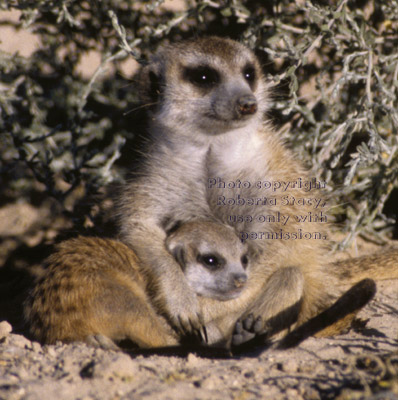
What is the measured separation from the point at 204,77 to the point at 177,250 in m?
0.88

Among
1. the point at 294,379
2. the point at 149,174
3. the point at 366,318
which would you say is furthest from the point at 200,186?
the point at 294,379

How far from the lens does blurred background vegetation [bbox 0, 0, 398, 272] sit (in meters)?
3.11

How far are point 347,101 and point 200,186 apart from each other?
143 cm

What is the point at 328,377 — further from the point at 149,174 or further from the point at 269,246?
the point at 149,174

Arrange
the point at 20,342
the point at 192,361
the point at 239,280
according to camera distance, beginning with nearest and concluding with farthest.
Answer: the point at 192,361
the point at 20,342
the point at 239,280

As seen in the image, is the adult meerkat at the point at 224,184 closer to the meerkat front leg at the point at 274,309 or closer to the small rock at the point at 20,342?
the meerkat front leg at the point at 274,309

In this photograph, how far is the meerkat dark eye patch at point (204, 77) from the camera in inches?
100

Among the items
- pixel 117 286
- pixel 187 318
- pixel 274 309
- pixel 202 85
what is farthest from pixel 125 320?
pixel 202 85

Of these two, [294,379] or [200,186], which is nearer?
[294,379]

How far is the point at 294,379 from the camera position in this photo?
1.57m

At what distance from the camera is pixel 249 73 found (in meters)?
2.73

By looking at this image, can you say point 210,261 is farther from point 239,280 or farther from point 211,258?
point 239,280

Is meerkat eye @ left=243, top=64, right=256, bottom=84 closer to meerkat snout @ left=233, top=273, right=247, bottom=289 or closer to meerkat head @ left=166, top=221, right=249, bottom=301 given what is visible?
meerkat head @ left=166, top=221, right=249, bottom=301

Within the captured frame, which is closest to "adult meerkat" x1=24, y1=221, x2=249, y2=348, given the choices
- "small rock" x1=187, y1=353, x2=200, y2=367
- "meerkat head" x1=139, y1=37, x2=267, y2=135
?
"small rock" x1=187, y1=353, x2=200, y2=367
